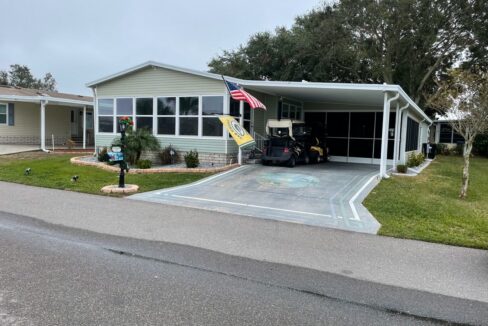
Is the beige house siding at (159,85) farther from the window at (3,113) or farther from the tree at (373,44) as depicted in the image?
the tree at (373,44)

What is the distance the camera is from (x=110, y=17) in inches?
843

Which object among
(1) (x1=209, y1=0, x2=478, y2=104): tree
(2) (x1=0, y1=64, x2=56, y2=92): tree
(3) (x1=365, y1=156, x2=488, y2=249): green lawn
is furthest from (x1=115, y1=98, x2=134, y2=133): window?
(2) (x1=0, y1=64, x2=56, y2=92): tree

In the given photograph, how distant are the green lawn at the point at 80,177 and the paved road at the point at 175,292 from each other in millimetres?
4929

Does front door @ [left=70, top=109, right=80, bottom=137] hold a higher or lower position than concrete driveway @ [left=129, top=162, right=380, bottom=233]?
higher

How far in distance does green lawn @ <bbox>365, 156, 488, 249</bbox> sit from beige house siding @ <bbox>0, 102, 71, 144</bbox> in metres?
19.5

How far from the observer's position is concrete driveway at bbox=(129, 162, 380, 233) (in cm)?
743

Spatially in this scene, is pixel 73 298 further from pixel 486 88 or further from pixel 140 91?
pixel 140 91

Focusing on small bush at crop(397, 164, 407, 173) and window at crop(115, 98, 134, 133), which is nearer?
small bush at crop(397, 164, 407, 173)

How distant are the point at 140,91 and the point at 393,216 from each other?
36.4 ft

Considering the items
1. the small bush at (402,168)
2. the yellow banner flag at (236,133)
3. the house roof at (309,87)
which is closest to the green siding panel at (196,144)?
the yellow banner flag at (236,133)

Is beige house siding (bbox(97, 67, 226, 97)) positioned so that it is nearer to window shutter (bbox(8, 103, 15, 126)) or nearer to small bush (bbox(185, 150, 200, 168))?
small bush (bbox(185, 150, 200, 168))

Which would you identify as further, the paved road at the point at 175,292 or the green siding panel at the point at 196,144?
the green siding panel at the point at 196,144

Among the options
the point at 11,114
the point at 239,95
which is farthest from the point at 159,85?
the point at 11,114

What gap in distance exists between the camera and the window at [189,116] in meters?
14.3
